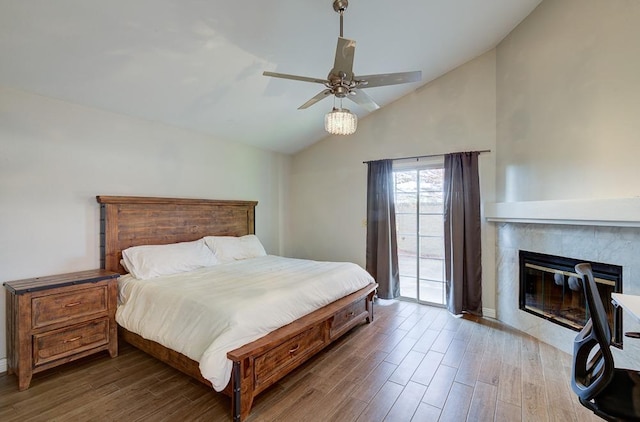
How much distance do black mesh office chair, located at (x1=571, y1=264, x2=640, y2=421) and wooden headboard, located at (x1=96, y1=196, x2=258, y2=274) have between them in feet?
12.3

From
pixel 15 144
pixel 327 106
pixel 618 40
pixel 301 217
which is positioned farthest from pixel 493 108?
pixel 15 144

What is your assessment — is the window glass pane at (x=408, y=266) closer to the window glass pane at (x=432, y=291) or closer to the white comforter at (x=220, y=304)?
the window glass pane at (x=432, y=291)

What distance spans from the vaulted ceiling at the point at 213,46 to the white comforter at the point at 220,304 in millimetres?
1890

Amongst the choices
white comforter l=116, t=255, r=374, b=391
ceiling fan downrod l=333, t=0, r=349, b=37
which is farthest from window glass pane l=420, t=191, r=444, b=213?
ceiling fan downrod l=333, t=0, r=349, b=37

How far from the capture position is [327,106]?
12.7 feet

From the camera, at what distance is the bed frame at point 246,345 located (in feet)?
6.25

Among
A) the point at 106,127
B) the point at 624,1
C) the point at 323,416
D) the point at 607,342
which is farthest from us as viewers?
the point at 106,127

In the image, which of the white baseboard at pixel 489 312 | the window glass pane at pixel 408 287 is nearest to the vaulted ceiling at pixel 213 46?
the window glass pane at pixel 408 287

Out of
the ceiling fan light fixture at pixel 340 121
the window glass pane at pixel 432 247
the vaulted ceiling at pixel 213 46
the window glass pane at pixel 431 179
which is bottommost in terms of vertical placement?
the window glass pane at pixel 432 247

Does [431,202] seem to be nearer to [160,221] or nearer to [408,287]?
[408,287]

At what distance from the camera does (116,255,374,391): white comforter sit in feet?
6.24

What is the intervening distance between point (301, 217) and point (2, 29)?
4.02 metres

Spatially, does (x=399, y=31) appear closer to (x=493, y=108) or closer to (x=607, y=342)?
(x=493, y=108)

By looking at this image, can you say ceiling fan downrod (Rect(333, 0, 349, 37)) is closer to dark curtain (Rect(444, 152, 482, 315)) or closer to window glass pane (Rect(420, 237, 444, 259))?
dark curtain (Rect(444, 152, 482, 315))
